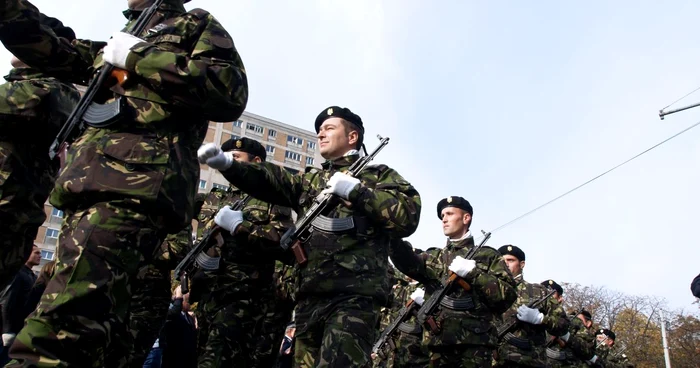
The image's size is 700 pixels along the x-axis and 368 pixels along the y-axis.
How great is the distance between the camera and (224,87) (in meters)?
3.17

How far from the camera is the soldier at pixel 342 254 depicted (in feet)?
13.5

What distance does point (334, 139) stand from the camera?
202 inches

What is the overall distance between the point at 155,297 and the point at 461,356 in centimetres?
369

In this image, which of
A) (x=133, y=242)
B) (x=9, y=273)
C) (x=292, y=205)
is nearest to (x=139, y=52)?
(x=133, y=242)


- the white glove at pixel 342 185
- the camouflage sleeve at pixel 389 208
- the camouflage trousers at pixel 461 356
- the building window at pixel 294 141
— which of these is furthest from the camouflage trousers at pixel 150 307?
the building window at pixel 294 141

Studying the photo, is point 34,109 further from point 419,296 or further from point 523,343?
point 523,343

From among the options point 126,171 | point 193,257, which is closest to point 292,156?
point 193,257

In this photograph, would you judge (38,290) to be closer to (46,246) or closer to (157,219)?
(157,219)

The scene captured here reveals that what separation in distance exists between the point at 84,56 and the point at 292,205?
2.01m

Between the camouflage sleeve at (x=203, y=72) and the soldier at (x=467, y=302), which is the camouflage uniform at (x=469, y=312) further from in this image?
the camouflage sleeve at (x=203, y=72)

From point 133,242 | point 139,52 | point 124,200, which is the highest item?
point 139,52

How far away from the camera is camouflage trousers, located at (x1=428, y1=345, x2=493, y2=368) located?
6.89m

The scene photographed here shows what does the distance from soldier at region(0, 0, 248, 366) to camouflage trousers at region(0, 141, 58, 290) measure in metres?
0.80

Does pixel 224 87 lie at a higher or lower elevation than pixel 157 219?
higher
